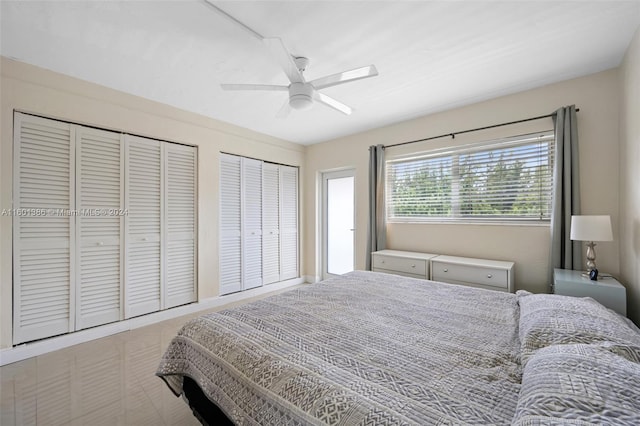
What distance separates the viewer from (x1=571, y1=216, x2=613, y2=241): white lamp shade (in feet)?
6.82

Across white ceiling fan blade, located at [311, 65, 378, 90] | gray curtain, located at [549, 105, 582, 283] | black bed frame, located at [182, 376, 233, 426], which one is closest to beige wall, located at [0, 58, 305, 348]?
black bed frame, located at [182, 376, 233, 426]

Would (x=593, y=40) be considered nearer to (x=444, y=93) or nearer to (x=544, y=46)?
(x=544, y=46)

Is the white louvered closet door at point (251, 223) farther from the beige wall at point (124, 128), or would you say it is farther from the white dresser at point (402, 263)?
the white dresser at point (402, 263)

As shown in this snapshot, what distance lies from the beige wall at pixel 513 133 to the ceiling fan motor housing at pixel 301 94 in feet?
6.95

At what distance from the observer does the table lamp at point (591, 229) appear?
2.08m

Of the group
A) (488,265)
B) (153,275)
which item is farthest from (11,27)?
(488,265)

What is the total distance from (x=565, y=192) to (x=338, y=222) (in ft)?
9.99

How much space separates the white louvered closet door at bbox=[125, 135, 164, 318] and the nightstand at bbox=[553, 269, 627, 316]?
4.15 m

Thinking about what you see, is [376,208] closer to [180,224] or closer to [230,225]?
[230,225]

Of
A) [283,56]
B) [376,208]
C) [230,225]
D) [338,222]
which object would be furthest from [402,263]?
[283,56]

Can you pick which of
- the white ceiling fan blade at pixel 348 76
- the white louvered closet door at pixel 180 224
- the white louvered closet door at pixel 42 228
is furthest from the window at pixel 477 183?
the white louvered closet door at pixel 42 228

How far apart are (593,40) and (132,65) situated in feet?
12.5

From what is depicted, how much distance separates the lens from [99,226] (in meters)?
2.81

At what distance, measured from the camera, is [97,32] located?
1.93m
